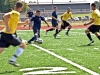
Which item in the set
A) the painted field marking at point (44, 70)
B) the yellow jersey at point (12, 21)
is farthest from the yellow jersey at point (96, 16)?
the yellow jersey at point (12, 21)

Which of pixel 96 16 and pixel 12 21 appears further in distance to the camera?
pixel 96 16

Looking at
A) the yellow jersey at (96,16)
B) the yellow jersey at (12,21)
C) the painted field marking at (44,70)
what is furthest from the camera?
the yellow jersey at (96,16)

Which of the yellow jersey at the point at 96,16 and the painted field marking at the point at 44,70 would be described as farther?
the yellow jersey at the point at 96,16

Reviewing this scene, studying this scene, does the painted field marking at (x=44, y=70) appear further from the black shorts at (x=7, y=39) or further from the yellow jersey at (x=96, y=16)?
the yellow jersey at (x=96, y=16)

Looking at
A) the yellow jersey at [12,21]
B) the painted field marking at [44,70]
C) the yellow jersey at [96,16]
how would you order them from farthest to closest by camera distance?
the yellow jersey at [96,16] → the yellow jersey at [12,21] → the painted field marking at [44,70]

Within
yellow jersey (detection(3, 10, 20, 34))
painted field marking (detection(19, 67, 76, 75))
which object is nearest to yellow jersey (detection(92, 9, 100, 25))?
painted field marking (detection(19, 67, 76, 75))

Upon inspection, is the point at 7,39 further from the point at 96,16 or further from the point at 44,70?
the point at 96,16

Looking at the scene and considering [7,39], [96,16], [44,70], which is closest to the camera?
[44,70]

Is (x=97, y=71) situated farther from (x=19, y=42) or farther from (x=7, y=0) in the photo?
(x=7, y=0)

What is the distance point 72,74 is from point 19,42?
1808mm

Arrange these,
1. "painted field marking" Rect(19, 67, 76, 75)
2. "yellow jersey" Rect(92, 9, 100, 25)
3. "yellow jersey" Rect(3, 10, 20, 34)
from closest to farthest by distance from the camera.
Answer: "painted field marking" Rect(19, 67, 76, 75), "yellow jersey" Rect(3, 10, 20, 34), "yellow jersey" Rect(92, 9, 100, 25)

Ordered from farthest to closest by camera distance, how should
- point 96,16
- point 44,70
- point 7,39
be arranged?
point 96,16
point 7,39
point 44,70

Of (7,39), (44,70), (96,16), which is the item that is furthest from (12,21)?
(96,16)

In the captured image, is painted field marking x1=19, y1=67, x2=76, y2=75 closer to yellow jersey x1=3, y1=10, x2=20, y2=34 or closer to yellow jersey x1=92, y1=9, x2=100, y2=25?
yellow jersey x1=3, y1=10, x2=20, y2=34
